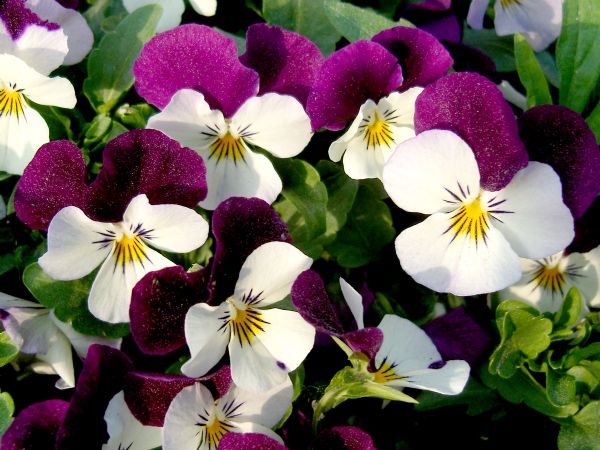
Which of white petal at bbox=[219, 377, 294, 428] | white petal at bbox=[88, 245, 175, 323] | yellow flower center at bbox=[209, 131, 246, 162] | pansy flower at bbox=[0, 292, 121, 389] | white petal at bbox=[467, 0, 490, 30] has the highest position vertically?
white petal at bbox=[467, 0, 490, 30]

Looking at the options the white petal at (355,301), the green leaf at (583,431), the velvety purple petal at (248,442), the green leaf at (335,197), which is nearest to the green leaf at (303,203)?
the green leaf at (335,197)

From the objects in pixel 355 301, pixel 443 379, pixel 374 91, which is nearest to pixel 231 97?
pixel 374 91

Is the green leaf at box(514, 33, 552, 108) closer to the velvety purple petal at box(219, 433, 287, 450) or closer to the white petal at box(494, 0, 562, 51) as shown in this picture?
the white petal at box(494, 0, 562, 51)

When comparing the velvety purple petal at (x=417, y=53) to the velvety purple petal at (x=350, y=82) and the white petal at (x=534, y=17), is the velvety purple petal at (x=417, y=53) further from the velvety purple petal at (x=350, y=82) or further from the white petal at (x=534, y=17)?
the white petal at (x=534, y=17)

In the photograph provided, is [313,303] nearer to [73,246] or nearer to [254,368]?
Result: [254,368]

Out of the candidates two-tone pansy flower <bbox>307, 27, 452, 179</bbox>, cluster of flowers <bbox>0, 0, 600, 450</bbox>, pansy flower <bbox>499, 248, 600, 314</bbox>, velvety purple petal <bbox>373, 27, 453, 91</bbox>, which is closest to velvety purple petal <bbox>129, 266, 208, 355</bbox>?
cluster of flowers <bbox>0, 0, 600, 450</bbox>

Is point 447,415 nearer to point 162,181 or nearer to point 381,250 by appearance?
point 381,250

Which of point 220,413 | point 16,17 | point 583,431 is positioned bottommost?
point 583,431
